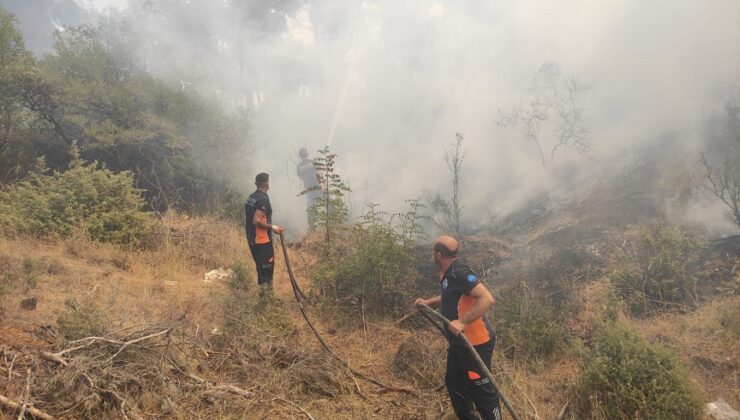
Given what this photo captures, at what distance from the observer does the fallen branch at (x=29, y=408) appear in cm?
240

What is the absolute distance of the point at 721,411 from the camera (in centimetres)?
312

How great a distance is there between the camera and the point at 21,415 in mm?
2316

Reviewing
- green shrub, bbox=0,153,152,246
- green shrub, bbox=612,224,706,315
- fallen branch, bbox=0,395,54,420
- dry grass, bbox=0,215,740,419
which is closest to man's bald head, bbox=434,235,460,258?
dry grass, bbox=0,215,740,419

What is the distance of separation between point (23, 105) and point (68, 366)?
27.1 ft

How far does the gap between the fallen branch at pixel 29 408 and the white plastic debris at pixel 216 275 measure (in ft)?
11.0

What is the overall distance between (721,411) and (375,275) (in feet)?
10.7

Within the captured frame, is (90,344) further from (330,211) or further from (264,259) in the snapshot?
(330,211)

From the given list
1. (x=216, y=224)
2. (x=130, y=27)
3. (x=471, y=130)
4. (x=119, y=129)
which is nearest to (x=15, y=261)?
(x=216, y=224)

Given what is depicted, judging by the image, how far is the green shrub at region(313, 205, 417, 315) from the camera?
5.08m

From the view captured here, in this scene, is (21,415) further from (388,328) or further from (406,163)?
(406,163)

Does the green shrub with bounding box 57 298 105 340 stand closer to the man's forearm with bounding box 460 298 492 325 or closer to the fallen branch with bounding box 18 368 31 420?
the fallen branch with bounding box 18 368 31 420

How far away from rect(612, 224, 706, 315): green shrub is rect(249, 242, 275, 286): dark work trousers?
13.2 ft

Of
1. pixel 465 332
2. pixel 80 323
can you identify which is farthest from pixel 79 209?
pixel 465 332

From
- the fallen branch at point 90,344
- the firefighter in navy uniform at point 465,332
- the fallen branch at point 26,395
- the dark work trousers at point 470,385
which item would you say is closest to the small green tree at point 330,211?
the fallen branch at point 90,344
